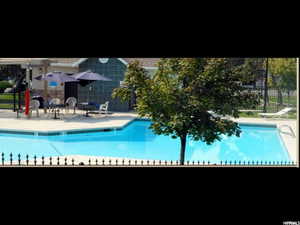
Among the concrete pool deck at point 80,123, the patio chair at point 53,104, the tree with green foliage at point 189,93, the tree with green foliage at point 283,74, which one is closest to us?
the tree with green foliage at point 189,93

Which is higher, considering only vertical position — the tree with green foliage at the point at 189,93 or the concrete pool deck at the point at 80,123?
the tree with green foliage at the point at 189,93

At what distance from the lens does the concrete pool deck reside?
11.5 meters

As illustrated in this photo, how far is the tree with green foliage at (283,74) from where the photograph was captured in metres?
19.1

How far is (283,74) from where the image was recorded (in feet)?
63.8

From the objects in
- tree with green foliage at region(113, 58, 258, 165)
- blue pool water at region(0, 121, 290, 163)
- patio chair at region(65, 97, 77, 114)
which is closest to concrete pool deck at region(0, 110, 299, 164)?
blue pool water at region(0, 121, 290, 163)

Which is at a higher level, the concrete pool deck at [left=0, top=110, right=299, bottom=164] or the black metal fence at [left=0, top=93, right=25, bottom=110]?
the black metal fence at [left=0, top=93, right=25, bottom=110]

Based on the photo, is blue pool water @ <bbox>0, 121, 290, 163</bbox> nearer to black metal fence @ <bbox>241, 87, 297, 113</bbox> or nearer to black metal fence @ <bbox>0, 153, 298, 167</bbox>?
black metal fence @ <bbox>0, 153, 298, 167</bbox>

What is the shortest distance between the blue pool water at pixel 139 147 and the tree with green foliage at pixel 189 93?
9.54ft

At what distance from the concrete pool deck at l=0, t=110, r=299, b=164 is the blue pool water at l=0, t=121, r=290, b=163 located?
0.23 m

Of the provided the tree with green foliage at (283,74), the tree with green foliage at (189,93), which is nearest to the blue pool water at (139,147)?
the tree with green foliage at (189,93)

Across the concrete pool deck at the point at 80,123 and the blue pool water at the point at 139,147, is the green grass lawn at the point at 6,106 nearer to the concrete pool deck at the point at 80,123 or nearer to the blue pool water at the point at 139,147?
the concrete pool deck at the point at 80,123
